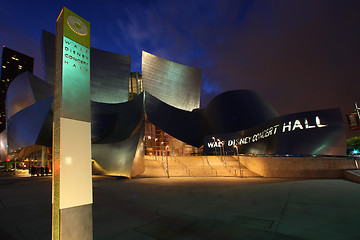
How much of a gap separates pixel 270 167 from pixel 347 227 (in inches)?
463

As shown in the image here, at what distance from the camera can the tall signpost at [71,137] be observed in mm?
3031

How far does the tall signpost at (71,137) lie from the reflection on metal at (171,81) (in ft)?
126

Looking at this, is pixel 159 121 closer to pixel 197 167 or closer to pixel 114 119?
pixel 114 119

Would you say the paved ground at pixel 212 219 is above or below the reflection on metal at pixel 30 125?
below

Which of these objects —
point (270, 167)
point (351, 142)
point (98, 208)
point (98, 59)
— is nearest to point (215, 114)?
point (270, 167)

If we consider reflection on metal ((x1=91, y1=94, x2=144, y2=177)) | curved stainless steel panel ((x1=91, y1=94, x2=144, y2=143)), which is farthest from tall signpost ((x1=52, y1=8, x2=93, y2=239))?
curved stainless steel panel ((x1=91, y1=94, x2=144, y2=143))

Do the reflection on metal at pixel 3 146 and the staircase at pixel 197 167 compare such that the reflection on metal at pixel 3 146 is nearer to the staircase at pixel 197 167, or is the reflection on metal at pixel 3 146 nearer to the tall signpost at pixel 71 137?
the staircase at pixel 197 167

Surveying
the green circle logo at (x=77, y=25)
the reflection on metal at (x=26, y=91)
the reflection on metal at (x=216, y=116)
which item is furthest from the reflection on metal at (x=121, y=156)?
the reflection on metal at (x=26, y=91)

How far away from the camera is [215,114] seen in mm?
34469

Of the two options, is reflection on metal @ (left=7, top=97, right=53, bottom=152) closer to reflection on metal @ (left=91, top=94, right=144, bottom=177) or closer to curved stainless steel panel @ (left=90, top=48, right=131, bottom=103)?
reflection on metal @ (left=91, top=94, right=144, bottom=177)

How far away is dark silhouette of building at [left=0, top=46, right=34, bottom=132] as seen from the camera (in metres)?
125

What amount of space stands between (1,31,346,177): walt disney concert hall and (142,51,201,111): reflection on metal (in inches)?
8.0

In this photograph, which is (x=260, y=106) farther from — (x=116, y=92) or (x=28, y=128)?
(x=28, y=128)

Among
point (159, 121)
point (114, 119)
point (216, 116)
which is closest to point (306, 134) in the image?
point (159, 121)
